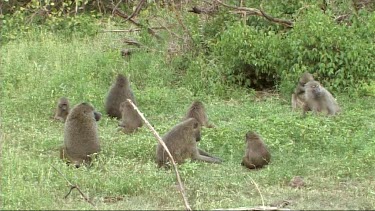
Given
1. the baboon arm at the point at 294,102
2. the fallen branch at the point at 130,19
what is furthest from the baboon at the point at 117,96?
the fallen branch at the point at 130,19

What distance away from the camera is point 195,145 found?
9.11 meters

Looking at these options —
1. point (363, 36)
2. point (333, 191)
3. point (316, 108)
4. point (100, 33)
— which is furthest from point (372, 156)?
point (100, 33)

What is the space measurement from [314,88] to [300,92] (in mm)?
352

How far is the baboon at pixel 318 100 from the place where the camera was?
11.4m

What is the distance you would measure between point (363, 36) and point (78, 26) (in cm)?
570

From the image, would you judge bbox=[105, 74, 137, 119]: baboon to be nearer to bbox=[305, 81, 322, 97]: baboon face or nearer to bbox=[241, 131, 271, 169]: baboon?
bbox=[305, 81, 322, 97]: baboon face

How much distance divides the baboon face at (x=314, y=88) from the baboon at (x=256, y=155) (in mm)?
2715

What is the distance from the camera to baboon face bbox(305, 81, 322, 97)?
11538mm

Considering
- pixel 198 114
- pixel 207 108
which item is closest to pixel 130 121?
pixel 198 114

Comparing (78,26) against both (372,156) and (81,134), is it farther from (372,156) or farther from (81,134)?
(372,156)

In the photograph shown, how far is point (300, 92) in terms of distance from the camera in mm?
11898

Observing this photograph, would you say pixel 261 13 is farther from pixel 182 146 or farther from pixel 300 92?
pixel 182 146

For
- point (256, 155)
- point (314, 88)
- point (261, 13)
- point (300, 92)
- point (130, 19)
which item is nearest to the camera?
point (256, 155)

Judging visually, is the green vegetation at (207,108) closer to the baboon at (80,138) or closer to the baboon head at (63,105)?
the baboon at (80,138)
